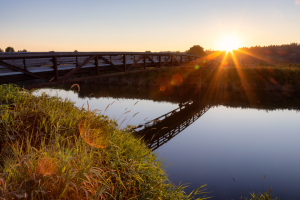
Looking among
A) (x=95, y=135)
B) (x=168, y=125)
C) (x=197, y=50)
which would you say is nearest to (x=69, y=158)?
(x=95, y=135)

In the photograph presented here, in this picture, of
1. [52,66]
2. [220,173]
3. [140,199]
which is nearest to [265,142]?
[220,173]

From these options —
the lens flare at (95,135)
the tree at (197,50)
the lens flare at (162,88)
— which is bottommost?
the lens flare at (162,88)

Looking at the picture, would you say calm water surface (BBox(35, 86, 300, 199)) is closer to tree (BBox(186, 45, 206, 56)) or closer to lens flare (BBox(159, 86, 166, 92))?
lens flare (BBox(159, 86, 166, 92))

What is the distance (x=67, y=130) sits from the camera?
5109 millimetres

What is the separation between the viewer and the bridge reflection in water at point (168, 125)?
11453mm

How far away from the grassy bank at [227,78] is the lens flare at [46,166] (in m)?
32.6

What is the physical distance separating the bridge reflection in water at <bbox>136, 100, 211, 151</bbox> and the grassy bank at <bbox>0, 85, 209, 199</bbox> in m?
4.23

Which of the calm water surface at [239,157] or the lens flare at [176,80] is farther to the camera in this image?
the lens flare at [176,80]

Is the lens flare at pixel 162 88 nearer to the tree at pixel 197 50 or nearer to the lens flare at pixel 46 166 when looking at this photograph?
the lens flare at pixel 46 166

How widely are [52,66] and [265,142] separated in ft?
45.7

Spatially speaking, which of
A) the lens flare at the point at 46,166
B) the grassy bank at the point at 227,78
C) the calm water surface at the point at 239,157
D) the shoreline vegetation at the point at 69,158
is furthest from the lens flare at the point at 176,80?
the lens flare at the point at 46,166

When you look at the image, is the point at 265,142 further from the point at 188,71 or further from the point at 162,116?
the point at 188,71

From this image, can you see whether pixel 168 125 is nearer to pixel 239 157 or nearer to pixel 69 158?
pixel 239 157

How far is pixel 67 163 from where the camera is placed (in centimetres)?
315
